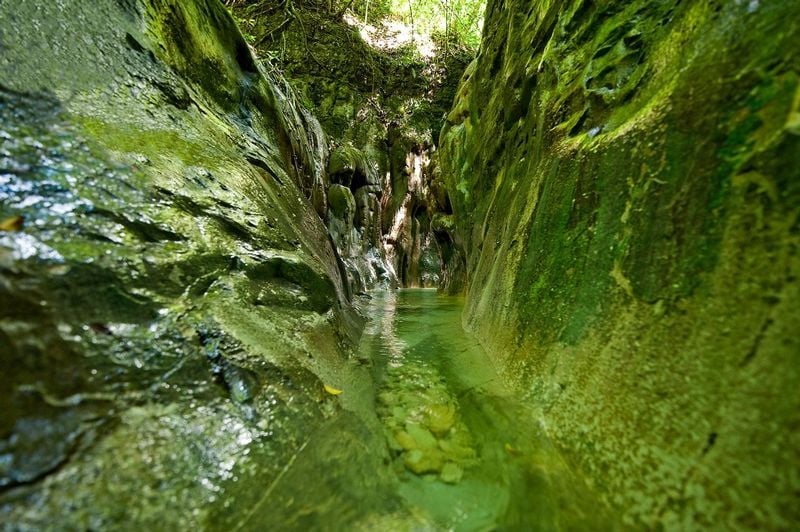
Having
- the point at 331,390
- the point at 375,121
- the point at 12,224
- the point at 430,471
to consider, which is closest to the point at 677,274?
the point at 430,471

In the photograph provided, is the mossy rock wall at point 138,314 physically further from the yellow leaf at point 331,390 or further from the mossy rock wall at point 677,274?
the mossy rock wall at point 677,274

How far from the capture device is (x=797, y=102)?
97cm

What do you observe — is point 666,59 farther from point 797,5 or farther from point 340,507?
point 340,507

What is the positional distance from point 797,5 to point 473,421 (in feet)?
7.06

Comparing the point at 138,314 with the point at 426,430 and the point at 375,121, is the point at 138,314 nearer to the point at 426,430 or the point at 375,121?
the point at 426,430

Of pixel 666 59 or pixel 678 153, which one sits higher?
pixel 666 59

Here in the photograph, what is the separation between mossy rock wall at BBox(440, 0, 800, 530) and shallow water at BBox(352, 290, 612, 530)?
14 centimetres

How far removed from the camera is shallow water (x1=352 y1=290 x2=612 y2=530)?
3.87 ft

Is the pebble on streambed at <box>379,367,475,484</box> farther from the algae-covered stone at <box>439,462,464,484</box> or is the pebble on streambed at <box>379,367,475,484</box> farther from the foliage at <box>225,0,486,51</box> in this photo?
the foliage at <box>225,0,486,51</box>

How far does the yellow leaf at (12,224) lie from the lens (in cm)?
115

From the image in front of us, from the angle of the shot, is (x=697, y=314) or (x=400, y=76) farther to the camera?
(x=400, y=76)

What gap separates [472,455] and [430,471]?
0.24 m

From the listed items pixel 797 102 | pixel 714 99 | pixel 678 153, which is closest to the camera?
pixel 797 102

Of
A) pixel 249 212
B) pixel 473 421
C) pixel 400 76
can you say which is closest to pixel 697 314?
pixel 473 421
